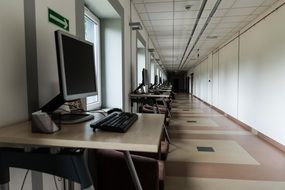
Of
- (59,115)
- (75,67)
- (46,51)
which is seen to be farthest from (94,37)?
(59,115)

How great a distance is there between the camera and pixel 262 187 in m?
2.72

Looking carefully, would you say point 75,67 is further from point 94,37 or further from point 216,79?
point 216,79

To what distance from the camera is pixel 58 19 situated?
6.25ft

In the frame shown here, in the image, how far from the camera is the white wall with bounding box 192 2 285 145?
14.4 feet

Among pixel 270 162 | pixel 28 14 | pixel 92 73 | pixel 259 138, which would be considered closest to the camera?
pixel 28 14

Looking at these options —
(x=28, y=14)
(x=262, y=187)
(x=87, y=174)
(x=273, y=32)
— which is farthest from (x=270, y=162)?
(x=28, y=14)

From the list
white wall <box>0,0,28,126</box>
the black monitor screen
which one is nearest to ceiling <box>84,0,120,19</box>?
the black monitor screen

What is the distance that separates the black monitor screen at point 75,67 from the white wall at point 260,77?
3.91 m

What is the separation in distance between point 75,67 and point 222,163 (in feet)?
9.52

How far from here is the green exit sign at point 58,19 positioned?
178 cm

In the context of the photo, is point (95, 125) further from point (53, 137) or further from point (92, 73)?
point (92, 73)

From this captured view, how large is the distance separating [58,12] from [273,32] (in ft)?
14.4

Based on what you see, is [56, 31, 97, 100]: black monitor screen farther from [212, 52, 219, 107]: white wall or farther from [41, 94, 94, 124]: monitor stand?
[212, 52, 219, 107]: white wall

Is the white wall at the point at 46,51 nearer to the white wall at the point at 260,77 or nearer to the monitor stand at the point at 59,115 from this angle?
the monitor stand at the point at 59,115
